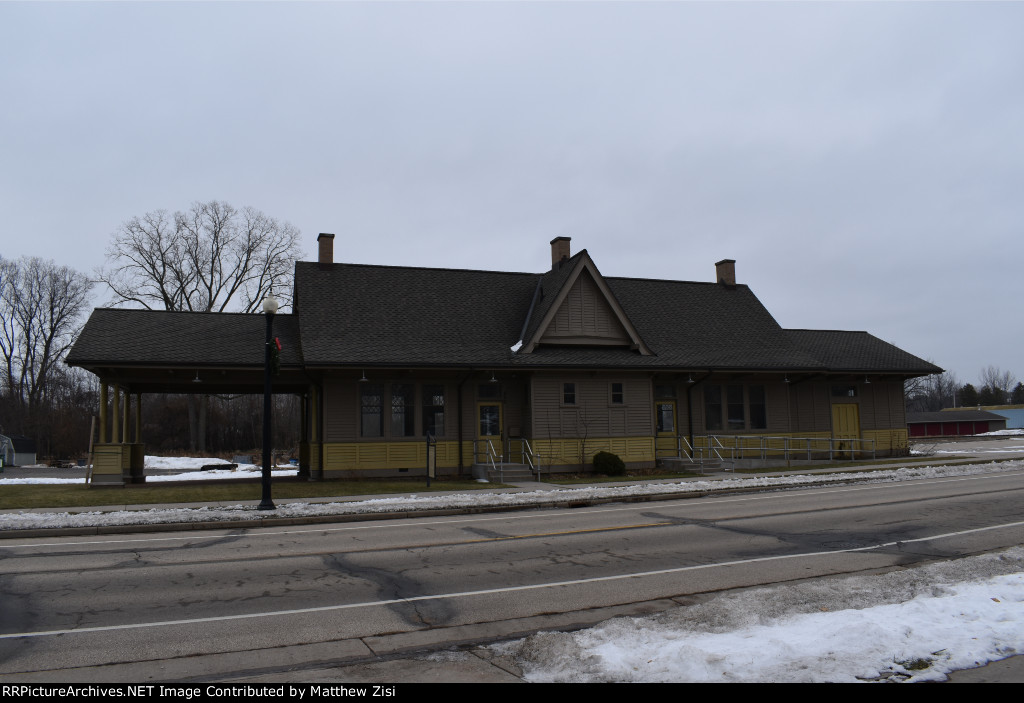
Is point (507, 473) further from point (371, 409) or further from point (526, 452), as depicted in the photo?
point (371, 409)

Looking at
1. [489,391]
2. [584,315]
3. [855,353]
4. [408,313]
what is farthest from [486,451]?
[855,353]

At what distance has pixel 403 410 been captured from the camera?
25.3 meters

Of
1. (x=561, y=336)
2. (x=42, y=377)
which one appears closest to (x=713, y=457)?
(x=561, y=336)

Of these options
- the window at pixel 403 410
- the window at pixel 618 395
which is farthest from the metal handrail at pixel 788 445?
the window at pixel 403 410

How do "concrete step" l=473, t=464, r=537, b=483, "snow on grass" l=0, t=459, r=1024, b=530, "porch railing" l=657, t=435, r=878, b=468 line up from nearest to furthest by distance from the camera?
"snow on grass" l=0, t=459, r=1024, b=530 < "concrete step" l=473, t=464, r=537, b=483 < "porch railing" l=657, t=435, r=878, b=468

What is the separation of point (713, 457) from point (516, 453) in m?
7.80

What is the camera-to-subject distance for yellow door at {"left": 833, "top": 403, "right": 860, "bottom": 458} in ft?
103

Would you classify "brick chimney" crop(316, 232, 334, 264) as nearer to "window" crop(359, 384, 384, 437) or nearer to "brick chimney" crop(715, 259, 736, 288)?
"window" crop(359, 384, 384, 437)

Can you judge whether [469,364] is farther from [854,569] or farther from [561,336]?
[854,569]

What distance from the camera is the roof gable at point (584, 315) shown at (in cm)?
2655

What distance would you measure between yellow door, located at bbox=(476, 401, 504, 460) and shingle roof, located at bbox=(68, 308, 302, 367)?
21.0 feet

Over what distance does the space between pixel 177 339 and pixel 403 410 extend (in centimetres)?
762

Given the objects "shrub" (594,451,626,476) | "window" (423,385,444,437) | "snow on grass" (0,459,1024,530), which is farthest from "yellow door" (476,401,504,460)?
"snow on grass" (0,459,1024,530)

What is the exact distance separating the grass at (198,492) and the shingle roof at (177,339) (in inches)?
146
